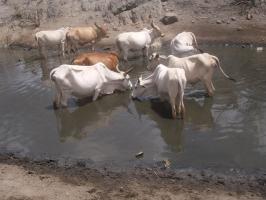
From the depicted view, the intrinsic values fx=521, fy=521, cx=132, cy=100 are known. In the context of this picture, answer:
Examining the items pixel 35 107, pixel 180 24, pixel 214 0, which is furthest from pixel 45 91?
pixel 214 0

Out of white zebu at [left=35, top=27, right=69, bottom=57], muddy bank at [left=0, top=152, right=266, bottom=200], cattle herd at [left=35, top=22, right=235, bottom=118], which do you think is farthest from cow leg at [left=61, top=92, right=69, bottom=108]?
white zebu at [left=35, top=27, right=69, bottom=57]

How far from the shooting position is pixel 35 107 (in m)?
13.2

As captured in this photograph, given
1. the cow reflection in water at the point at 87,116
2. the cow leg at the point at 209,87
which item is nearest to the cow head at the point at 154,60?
the cow reflection in water at the point at 87,116

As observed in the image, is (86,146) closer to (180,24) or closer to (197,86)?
(197,86)

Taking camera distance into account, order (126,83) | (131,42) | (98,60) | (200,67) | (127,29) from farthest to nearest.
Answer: (127,29) → (131,42) → (98,60) → (126,83) → (200,67)

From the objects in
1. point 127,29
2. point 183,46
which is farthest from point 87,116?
point 127,29

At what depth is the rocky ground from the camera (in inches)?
319

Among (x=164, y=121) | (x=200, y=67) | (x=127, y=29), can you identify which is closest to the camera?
(x=164, y=121)

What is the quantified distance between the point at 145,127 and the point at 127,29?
13.2 metres

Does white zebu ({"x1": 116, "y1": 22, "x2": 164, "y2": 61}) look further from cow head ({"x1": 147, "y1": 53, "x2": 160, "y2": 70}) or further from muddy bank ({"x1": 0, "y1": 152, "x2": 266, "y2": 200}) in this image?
muddy bank ({"x1": 0, "y1": 152, "x2": 266, "y2": 200})

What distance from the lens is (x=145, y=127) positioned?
37.3ft

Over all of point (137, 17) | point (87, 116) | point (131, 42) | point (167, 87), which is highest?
point (167, 87)

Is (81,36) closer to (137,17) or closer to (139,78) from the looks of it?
(137,17)

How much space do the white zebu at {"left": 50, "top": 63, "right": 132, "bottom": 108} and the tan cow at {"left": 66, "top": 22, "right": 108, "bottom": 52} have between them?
7.14 meters
